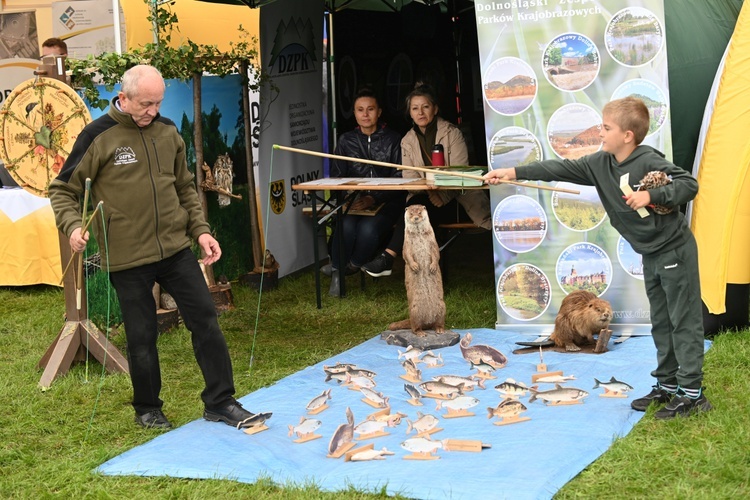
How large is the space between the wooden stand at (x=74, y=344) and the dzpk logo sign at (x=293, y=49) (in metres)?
2.94

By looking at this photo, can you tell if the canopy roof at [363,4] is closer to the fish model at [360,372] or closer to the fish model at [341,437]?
the fish model at [360,372]

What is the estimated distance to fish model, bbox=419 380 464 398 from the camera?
5.16 metres

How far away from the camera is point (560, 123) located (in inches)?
250

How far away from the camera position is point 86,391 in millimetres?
5637

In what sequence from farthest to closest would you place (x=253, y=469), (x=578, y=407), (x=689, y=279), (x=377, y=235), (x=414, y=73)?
(x=414, y=73)
(x=377, y=235)
(x=578, y=407)
(x=689, y=279)
(x=253, y=469)

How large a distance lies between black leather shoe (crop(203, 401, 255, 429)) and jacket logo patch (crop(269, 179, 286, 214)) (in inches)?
138

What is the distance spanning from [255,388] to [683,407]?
2387 millimetres

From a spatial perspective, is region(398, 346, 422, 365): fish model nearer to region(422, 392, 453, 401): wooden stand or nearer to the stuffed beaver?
region(422, 392, 453, 401): wooden stand

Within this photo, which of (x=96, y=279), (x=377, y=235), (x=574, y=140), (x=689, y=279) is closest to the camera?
(x=689, y=279)

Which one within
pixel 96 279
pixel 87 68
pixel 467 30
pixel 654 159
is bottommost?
pixel 96 279

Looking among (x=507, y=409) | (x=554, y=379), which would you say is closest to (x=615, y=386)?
(x=554, y=379)

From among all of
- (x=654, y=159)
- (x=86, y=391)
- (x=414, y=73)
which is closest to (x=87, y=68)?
(x=86, y=391)

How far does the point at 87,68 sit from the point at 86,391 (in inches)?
85.6

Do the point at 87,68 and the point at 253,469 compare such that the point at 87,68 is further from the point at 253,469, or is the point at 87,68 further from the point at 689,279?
the point at 689,279
